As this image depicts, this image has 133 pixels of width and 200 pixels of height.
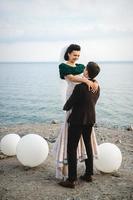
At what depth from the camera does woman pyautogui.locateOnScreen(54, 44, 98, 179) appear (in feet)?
20.6

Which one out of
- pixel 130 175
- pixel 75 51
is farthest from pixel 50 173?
pixel 75 51

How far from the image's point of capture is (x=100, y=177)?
289 inches

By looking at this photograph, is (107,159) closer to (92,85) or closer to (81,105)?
(81,105)

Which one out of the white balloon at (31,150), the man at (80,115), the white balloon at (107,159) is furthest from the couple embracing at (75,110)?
the white balloon at (31,150)

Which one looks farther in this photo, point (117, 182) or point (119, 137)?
point (119, 137)

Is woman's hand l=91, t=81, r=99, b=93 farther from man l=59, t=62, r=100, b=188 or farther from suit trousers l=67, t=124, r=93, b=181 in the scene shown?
suit trousers l=67, t=124, r=93, b=181

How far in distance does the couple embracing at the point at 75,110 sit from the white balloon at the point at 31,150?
0.70 meters

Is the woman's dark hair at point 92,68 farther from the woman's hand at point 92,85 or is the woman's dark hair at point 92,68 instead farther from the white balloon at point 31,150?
the white balloon at point 31,150

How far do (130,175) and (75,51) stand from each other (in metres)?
2.98

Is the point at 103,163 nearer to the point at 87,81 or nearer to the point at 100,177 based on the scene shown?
the point at 100,177

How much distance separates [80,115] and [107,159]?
1489 mm

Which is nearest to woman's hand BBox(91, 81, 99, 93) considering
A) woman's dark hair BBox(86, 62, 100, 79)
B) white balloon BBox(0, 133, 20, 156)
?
woman's dark hair BBox(86, 62, 100, 79)

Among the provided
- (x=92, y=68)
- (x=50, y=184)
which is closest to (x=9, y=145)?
(x=50, y=184)

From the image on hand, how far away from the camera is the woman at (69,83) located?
6.29 meters
